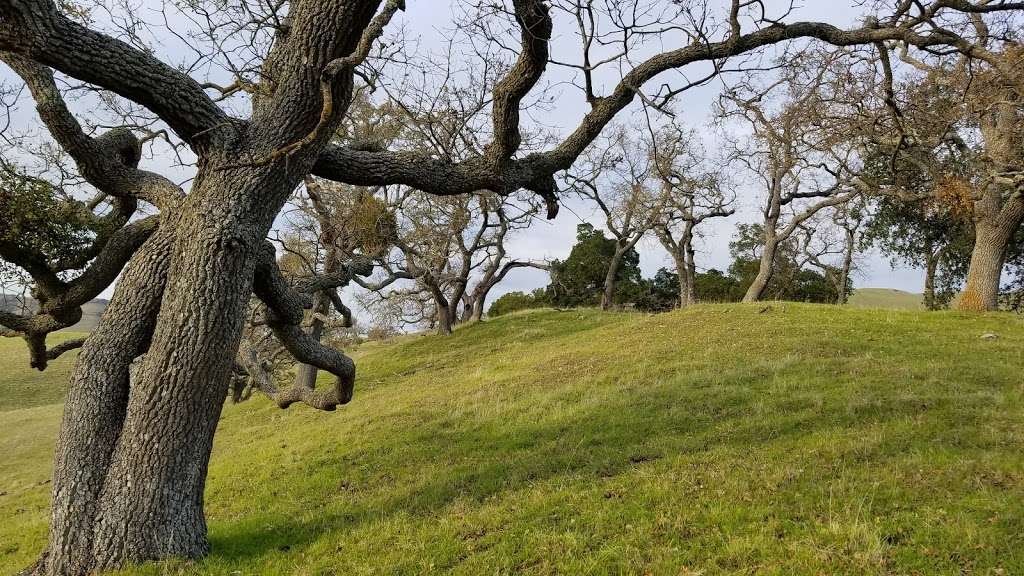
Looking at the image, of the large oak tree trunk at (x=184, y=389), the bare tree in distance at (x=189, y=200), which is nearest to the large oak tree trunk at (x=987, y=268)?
the bare tree in distance at (x=189, y=200)

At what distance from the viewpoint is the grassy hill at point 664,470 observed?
14.1 ft

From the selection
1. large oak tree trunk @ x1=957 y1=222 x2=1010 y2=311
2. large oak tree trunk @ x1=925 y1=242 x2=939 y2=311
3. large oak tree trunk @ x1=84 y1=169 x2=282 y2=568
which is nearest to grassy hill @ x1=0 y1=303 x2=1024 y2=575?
large oak tree trunk @ x1=84 y1=169 x2=282 y2=568

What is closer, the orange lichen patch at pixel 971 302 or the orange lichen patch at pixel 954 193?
the orange lichen patch at pixel 954 193

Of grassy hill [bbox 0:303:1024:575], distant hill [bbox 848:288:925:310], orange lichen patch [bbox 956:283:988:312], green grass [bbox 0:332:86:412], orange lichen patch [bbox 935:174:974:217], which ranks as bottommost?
green grass [bbox 0:332:86:412]

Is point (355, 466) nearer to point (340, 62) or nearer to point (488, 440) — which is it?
point (488, 440)

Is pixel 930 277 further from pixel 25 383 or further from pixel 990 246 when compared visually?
pixel 25 383

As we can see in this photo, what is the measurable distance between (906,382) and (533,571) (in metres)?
7.59

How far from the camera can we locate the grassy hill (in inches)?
169

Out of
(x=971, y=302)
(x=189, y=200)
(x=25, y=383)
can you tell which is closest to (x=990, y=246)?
(x=971, y=302)

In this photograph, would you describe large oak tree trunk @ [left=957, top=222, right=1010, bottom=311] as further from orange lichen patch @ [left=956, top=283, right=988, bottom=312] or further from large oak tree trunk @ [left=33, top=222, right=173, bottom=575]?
large oak tree trunk @ [left=33, top=222, right=173, bottom=575]

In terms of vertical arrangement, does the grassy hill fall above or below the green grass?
above

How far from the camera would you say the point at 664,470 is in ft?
20.0

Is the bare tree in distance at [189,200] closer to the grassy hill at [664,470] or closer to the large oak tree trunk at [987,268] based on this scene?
the grassy hill at [664,470]

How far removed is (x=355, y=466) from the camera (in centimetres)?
842
